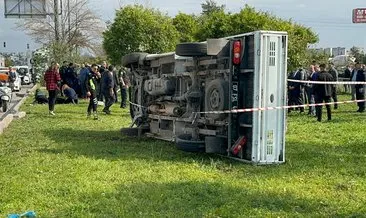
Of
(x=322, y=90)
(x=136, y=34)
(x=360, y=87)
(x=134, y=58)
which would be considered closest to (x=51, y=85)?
(x=134, y=58)

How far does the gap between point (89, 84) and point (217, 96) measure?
9.07 meters

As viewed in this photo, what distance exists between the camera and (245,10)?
30016 mm

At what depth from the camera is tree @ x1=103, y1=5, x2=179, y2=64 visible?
107 ft

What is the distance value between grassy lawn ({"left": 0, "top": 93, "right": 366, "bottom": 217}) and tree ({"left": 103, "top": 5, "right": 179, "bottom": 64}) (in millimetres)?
19384

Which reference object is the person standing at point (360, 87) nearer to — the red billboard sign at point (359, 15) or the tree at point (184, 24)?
the red billboard sign at point (359, 15)

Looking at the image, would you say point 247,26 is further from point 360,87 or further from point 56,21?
point 56,21

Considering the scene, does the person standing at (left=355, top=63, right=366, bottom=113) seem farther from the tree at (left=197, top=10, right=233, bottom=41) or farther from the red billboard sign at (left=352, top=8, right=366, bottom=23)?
the tree at (left=197, top=10, right=233, bottom=41)

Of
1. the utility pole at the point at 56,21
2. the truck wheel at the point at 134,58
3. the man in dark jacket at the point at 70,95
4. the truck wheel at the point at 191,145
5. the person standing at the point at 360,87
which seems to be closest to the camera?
the truck wheel at the point at 191,145

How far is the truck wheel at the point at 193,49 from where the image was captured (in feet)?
32.8

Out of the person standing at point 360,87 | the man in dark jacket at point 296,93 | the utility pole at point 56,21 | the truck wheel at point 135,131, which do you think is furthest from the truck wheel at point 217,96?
the utility pole at point 56,21

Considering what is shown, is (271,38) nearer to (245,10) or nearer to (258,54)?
(258,54)

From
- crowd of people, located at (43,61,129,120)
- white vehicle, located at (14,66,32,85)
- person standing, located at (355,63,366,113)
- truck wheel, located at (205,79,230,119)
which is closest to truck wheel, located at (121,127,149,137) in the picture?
truck wheel, located at (205,79,230,119)

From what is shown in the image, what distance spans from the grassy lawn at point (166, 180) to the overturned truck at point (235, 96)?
0.30 metres

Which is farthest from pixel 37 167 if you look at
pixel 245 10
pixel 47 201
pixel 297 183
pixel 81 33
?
pixel 81 33
